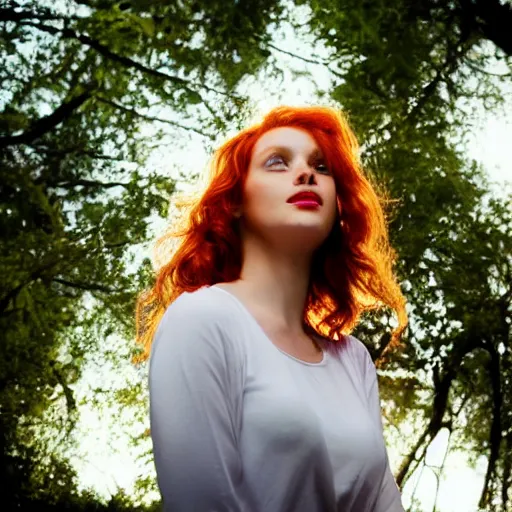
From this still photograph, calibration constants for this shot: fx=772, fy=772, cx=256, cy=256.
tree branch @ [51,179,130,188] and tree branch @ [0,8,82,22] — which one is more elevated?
tree branch @ [0,8,82,22]

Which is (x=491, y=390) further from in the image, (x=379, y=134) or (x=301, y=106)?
(x=301, y=106)

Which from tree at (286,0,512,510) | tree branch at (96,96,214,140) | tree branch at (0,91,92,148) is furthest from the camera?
tree branch at (96,96,214,140)

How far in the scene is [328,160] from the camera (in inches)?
59.6

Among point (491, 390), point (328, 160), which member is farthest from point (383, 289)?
point (491, 390)

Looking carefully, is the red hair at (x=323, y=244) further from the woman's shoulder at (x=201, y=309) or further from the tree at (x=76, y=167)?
the tree at (x=76, y=167)

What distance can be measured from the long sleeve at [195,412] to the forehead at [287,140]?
1.55 ft

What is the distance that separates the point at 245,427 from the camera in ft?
3.51

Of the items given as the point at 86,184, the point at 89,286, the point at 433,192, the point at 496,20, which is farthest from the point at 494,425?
the point at 86,184

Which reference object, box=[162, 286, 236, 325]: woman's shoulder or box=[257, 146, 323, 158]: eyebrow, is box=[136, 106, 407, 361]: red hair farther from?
box=[162, 286, 236, 325]: woman's shoulder

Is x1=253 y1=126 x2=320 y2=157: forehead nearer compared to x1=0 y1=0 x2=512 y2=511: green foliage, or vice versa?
x1=253 y1=126 x2=320 y2=157: forehead

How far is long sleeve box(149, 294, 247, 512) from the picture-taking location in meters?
0.98

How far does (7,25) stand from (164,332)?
4611mm

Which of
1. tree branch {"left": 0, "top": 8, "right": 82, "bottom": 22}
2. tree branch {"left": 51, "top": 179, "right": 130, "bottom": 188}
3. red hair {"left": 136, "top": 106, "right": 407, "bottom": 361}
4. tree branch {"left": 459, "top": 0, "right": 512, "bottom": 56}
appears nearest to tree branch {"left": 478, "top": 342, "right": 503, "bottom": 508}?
tree branch {"left": 459, "top": 0, "right": 512, "bottom": 56}

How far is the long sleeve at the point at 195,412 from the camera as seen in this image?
0.98 m
